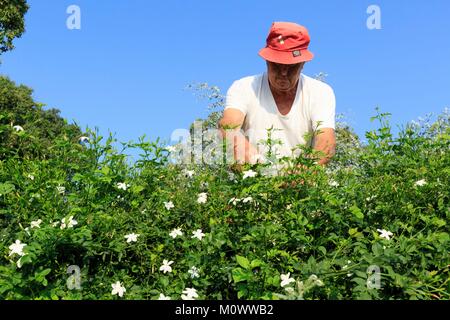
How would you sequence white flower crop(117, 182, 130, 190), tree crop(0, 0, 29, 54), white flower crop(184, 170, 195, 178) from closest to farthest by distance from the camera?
white flower crop(117, 182, 130, 190)
white flower crop(184, 170, 195, 178)
tree crop(0, 0, 29, 54)

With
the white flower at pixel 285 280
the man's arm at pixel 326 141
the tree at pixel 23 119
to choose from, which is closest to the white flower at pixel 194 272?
the white flower at pixel 285 280

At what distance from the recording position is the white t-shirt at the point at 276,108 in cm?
499

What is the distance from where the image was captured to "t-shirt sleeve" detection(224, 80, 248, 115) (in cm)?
498

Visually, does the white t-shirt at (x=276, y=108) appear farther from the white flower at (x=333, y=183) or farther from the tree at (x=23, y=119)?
the tree at (x=23, y=119)

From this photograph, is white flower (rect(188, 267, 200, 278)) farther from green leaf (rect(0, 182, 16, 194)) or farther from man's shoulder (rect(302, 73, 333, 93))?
man's shoulder (rect(302, 73, 333, 93))

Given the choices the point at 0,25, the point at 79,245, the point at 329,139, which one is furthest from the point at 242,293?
the point at 0,25

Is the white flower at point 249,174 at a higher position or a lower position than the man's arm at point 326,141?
lower

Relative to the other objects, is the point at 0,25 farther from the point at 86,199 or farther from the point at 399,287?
the point at 399,287

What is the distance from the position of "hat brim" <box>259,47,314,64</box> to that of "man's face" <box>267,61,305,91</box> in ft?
0.27

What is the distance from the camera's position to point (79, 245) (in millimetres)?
3146

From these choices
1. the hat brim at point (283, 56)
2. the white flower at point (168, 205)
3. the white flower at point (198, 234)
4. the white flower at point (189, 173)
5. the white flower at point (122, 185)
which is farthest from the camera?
the hat brim at point (283, 56)

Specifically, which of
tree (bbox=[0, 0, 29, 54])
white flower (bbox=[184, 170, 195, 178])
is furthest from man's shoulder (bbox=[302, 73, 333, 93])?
tree (bbox=[0, 0, 29, 54])

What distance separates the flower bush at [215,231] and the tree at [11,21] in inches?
672
